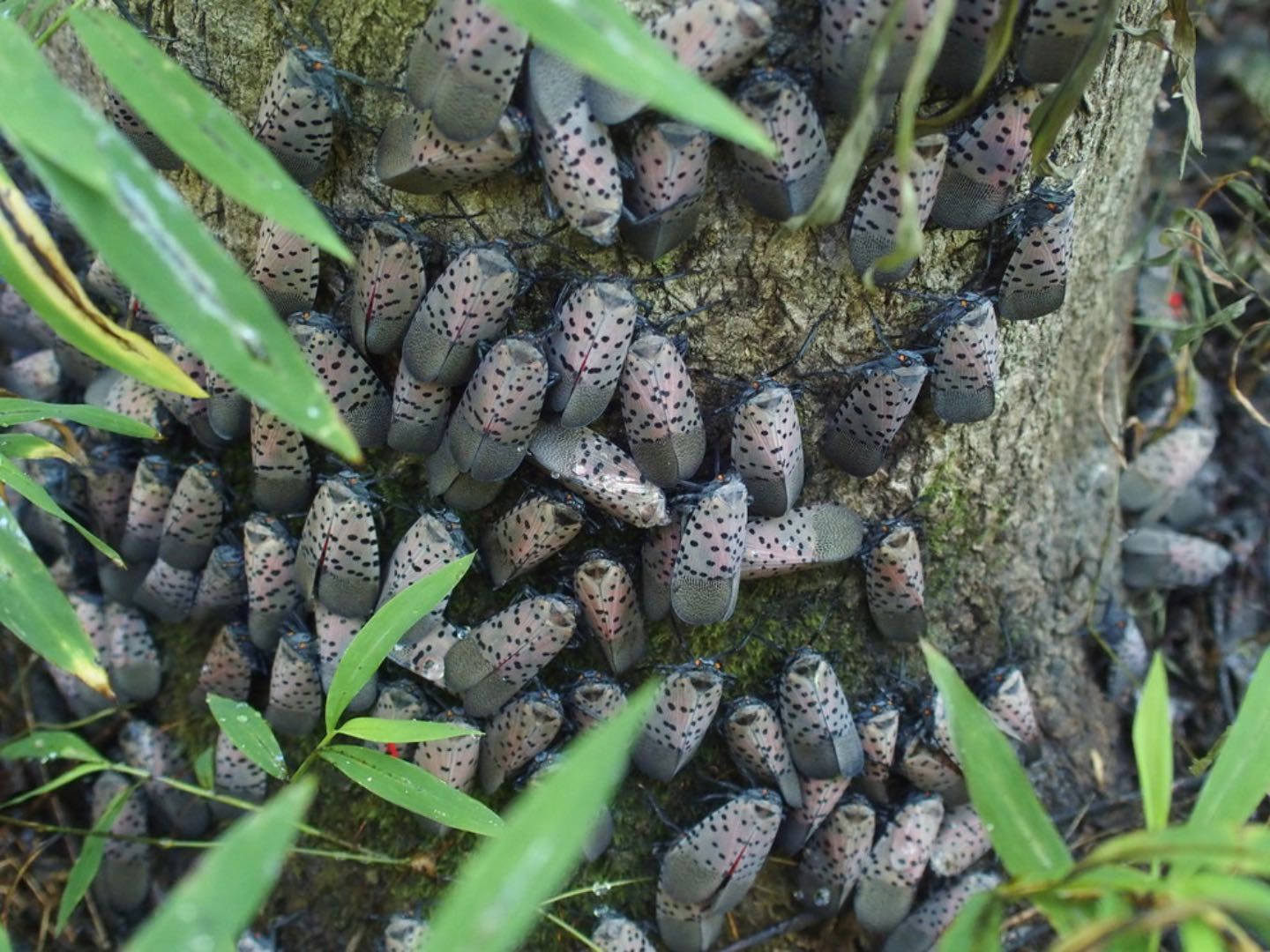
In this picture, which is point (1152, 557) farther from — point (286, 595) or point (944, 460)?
point (286, 595)

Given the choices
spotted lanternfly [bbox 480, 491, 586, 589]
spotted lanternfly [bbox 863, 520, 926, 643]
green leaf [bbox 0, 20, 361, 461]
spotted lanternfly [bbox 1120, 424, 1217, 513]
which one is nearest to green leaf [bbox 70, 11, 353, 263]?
green leaf [bbox 0, 20, 361, 461]

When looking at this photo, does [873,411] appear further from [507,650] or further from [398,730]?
[398,730]

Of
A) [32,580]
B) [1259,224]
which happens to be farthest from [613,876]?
[1259,224]

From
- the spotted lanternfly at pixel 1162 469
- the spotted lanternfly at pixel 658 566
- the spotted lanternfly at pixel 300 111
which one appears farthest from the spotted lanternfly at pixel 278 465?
the spotted lanternfly at pixel 1162 469

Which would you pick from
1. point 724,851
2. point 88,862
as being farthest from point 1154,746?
point 88,862

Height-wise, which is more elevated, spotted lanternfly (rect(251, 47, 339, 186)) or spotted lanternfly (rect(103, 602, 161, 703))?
spotted lanternfly (rect(251, 47, 339, 186))

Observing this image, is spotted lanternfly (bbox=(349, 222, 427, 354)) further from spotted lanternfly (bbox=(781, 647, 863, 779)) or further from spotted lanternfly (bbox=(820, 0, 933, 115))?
spotted lanternfly (bbox=(781, 647, 863, 779))
